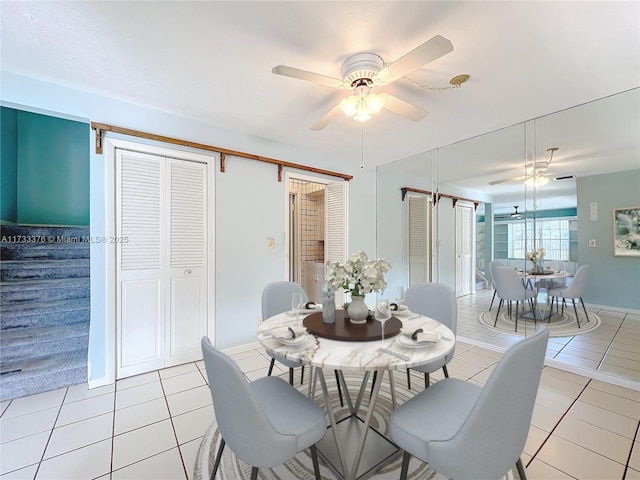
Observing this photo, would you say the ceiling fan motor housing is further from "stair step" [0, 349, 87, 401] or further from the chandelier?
"stair step" [0, 349, 87, 401]

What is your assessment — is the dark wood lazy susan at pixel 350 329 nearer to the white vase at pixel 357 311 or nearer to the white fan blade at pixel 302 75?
the white vase at pixel 357 311

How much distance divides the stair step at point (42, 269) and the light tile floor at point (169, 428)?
1.37m

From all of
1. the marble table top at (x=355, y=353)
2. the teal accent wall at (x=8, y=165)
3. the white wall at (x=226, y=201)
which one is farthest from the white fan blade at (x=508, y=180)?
the teal accent wall at (x=8, y=165)

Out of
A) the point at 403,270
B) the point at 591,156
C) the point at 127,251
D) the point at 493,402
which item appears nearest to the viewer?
the point at 493,402

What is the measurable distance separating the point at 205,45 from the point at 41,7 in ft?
2.75

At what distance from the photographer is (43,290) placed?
2.92m

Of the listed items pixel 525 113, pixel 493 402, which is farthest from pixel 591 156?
pixel 493 402

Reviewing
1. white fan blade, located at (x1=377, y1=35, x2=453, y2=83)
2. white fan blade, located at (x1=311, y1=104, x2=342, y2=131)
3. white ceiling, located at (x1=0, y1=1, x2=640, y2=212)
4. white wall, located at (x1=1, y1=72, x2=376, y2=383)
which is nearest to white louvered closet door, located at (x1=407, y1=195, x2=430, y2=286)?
white wall, located at (x1=1, y1=72, x2=376, y2=383)

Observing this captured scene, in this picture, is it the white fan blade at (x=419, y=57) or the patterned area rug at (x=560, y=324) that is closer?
the white fan blade at (x=419, y=57)

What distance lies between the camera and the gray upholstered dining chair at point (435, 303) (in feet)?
7.10

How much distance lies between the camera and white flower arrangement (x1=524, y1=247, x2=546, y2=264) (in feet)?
9.82

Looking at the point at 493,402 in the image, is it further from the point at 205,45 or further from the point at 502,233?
the point at 502,233

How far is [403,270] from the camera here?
4688 mm

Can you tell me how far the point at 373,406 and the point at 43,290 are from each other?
3.63 meters
